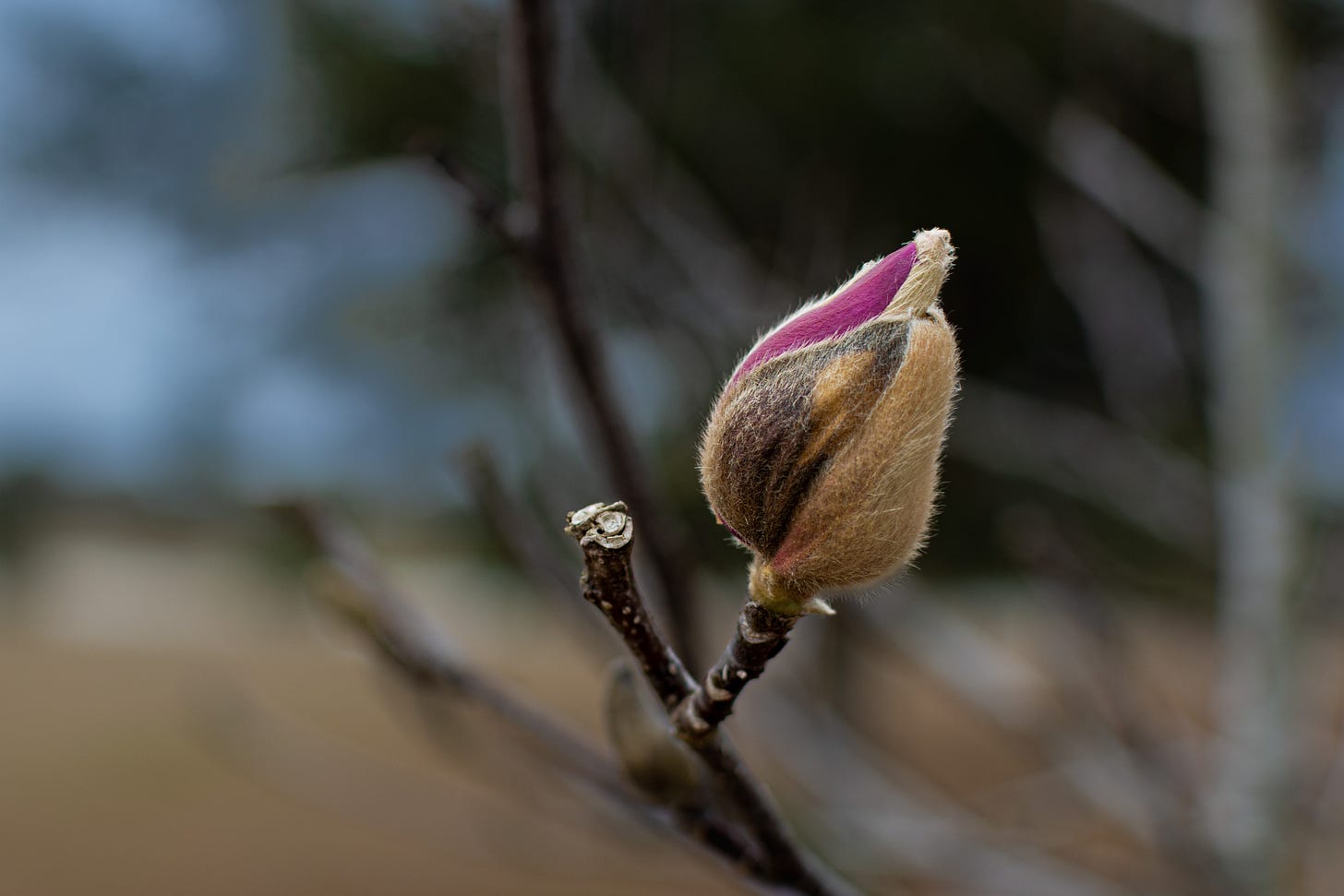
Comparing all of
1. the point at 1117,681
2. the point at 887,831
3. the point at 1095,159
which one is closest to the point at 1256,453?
the point at 1117,681

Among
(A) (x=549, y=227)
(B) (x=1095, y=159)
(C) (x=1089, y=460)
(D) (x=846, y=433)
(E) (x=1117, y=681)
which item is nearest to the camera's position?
(D) (x=846, y=433)

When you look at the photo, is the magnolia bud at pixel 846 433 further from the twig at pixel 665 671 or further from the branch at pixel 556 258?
the branch at pixel 556 258

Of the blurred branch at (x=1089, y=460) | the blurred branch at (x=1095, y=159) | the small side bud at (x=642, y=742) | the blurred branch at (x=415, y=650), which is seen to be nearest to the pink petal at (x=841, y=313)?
the small side bud at (x=642, y=742)

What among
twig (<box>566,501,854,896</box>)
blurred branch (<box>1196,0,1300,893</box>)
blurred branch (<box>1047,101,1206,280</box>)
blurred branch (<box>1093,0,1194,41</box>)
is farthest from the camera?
blurred branch (<box>1047,101,1206,280</box>)

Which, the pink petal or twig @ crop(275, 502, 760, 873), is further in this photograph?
twig @ crop(275, 502, 760, 873)

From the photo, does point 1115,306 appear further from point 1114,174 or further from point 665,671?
point 665,671

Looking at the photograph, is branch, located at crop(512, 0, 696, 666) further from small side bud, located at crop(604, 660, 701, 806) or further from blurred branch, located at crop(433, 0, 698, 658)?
small side bud, located at crop(604, 660, 701, 806)

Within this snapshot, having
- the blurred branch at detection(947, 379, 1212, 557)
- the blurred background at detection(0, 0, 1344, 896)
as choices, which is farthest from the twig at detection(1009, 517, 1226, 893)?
the blurred branch at detection(947, 379, 1212, 557)
